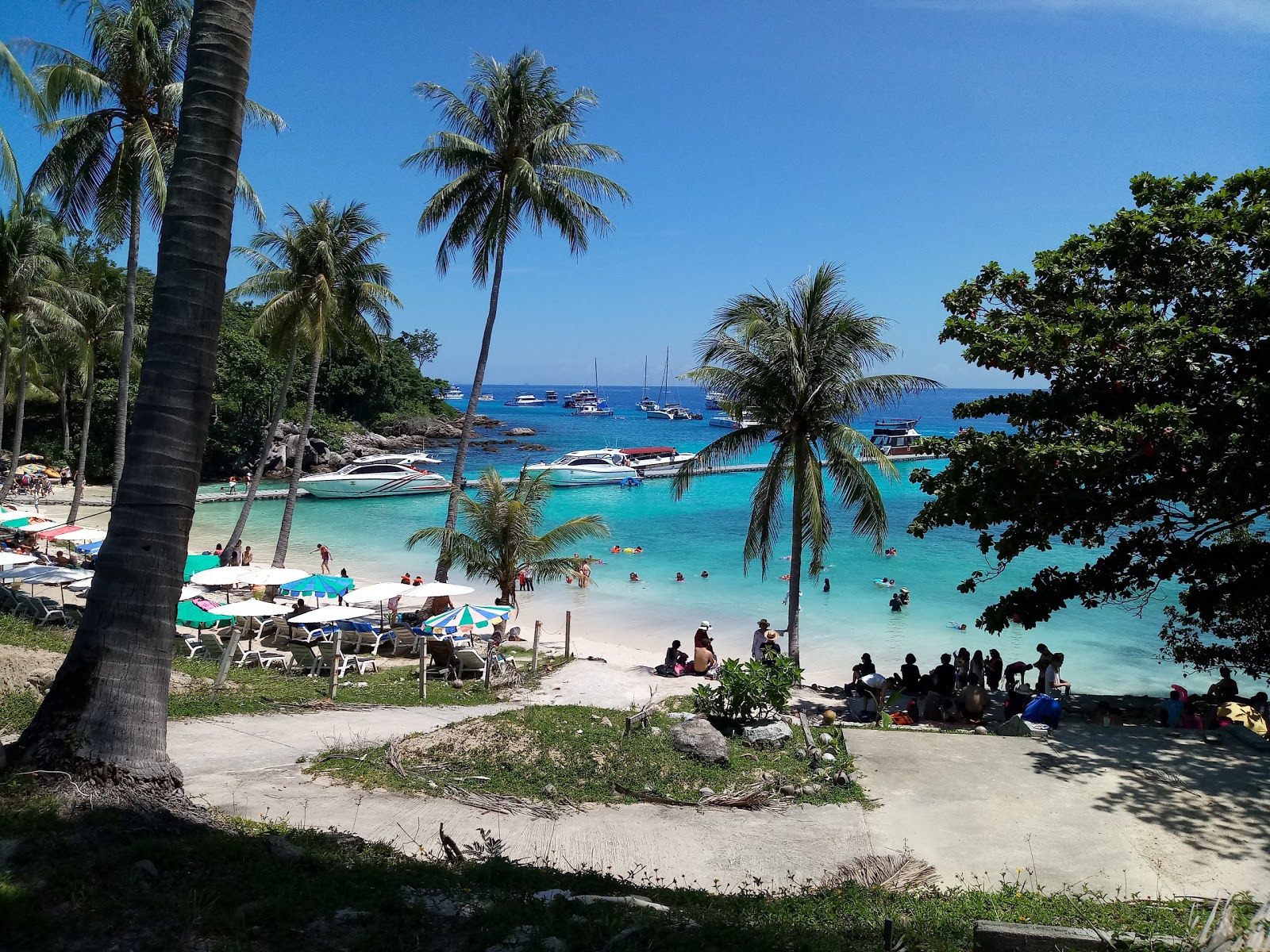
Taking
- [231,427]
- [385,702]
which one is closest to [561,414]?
[231,427]

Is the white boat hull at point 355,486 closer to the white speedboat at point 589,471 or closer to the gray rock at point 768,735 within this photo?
the white speedboat at point 589,471

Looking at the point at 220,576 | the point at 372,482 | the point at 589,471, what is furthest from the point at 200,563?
the point at 589,471

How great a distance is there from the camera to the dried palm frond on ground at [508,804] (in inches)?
340

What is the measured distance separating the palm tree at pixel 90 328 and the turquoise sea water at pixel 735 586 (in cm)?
583

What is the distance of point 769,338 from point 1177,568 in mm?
9992

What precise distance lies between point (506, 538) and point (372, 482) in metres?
35.4

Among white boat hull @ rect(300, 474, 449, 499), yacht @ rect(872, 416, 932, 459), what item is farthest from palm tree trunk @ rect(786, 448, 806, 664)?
yacht @ rect(872, 416, 932, 459)

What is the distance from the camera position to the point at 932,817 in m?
8.91

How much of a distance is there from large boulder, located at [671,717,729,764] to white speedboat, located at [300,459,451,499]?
139 feet

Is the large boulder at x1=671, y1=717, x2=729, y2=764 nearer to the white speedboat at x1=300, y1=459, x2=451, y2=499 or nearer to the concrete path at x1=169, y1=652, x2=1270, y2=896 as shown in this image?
the concrete path at x1=169, y1=652, x2=1270, y2=896

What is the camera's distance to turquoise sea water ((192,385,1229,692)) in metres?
24.5

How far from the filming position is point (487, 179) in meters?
21.4

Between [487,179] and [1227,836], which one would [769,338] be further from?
[1227,836]

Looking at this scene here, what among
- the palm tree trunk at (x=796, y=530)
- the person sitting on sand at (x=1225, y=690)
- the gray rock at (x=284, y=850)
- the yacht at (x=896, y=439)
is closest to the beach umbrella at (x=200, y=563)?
the palm tree trunk at (x=796, y=530)
